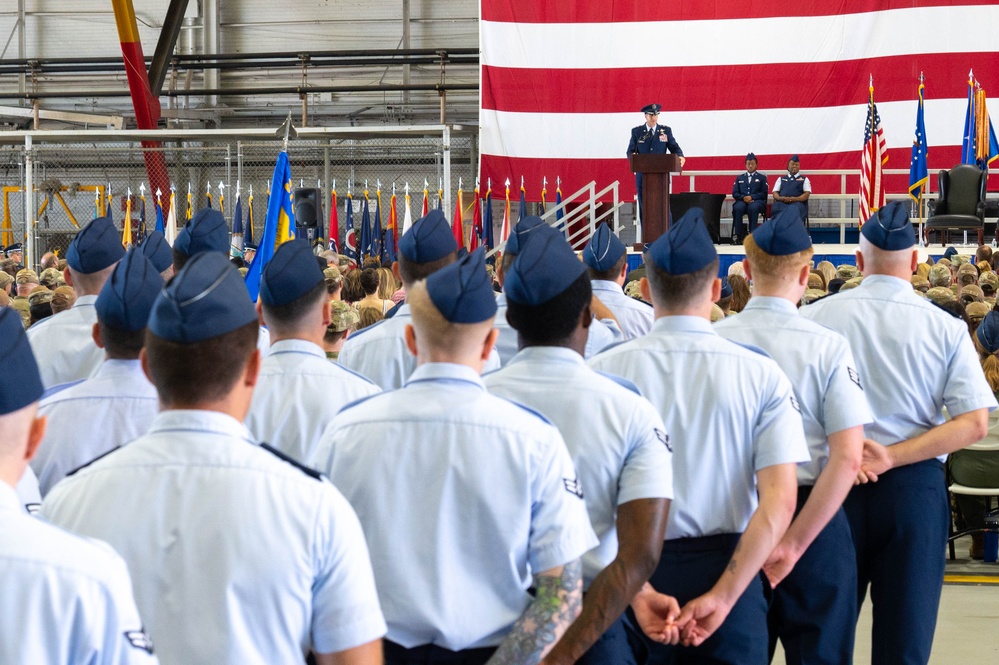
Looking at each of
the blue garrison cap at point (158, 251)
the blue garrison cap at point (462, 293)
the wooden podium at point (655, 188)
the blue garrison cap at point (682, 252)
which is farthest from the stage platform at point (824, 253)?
the blue garrison cap at point (462, 293)

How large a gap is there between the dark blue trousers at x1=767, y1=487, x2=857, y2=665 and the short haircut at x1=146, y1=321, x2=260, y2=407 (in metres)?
1.82

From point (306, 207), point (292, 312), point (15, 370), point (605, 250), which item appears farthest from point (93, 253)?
point (306, 207)

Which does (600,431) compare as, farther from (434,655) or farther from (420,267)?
(420,267)

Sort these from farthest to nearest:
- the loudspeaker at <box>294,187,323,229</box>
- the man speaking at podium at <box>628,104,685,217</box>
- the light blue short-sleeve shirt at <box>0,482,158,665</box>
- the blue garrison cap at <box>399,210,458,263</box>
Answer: the man speaking at podium at <box>628,104,685,217</box>
the loudspeaker at <box>294,187,323,229</box>
the blue garrison cap at <box>399,210,458,263</box>
the light blue short-sleeve shirt at <box>0,482,158,665</box>

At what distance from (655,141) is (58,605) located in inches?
482

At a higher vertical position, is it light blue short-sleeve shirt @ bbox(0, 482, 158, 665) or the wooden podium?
the wooden podium

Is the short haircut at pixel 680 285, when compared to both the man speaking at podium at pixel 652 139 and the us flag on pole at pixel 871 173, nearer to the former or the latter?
the us flag on pole at pixel 871 173

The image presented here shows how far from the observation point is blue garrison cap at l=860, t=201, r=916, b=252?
3326 mm

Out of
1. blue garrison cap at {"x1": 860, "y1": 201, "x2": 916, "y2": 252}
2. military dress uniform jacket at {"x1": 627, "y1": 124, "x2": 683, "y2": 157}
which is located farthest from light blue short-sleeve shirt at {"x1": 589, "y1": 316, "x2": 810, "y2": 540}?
military dress uniform jacket at {"x1": 627, "y1": 124, "x2": 683, "y2": 157}

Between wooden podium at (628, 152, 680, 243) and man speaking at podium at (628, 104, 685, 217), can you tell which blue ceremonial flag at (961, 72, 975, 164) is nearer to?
man speaking at podium at (628, 104, 685, 217)

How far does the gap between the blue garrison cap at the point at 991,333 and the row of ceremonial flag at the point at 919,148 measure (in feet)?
16.9

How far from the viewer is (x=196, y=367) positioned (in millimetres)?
1650

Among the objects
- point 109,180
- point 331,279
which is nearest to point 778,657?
point 331,279

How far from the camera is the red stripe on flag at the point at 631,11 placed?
15.7 meters
